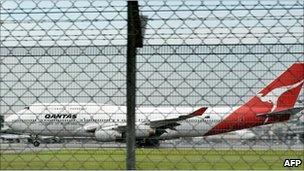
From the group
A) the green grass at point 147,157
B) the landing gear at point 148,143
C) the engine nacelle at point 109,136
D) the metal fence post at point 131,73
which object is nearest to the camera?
the metal fence post at point 131,73

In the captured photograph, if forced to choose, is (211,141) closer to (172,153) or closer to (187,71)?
(187,71)

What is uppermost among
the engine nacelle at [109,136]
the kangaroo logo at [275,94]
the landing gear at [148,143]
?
the kangaroo logo at [275,94]

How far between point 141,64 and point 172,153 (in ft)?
7.01

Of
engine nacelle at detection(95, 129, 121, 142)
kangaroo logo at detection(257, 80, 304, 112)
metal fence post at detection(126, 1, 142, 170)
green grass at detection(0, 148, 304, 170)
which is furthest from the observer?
engine nacelle at detection(95, 129, 121, 142)

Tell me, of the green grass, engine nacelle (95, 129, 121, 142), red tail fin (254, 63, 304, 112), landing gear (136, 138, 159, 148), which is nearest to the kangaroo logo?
red tail fin (254, 63, 304, 112)

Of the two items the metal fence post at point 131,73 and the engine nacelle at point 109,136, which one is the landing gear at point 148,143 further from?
the metal fence post at point 131,73

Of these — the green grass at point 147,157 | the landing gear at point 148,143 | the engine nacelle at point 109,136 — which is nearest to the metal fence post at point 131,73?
the landing gear at point 148,143

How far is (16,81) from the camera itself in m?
3.74

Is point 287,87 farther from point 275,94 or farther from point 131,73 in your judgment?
point 131,73

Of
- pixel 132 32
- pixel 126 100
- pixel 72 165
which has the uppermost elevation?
pixel 132 32

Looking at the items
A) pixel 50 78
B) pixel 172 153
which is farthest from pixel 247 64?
pixel 172 153

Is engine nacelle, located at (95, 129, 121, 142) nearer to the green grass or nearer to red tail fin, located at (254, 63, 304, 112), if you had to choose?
the green grass

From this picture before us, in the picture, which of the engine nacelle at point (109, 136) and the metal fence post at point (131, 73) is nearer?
the metal fence post at point (131, 73)

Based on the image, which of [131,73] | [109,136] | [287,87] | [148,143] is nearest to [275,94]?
[287,87]
